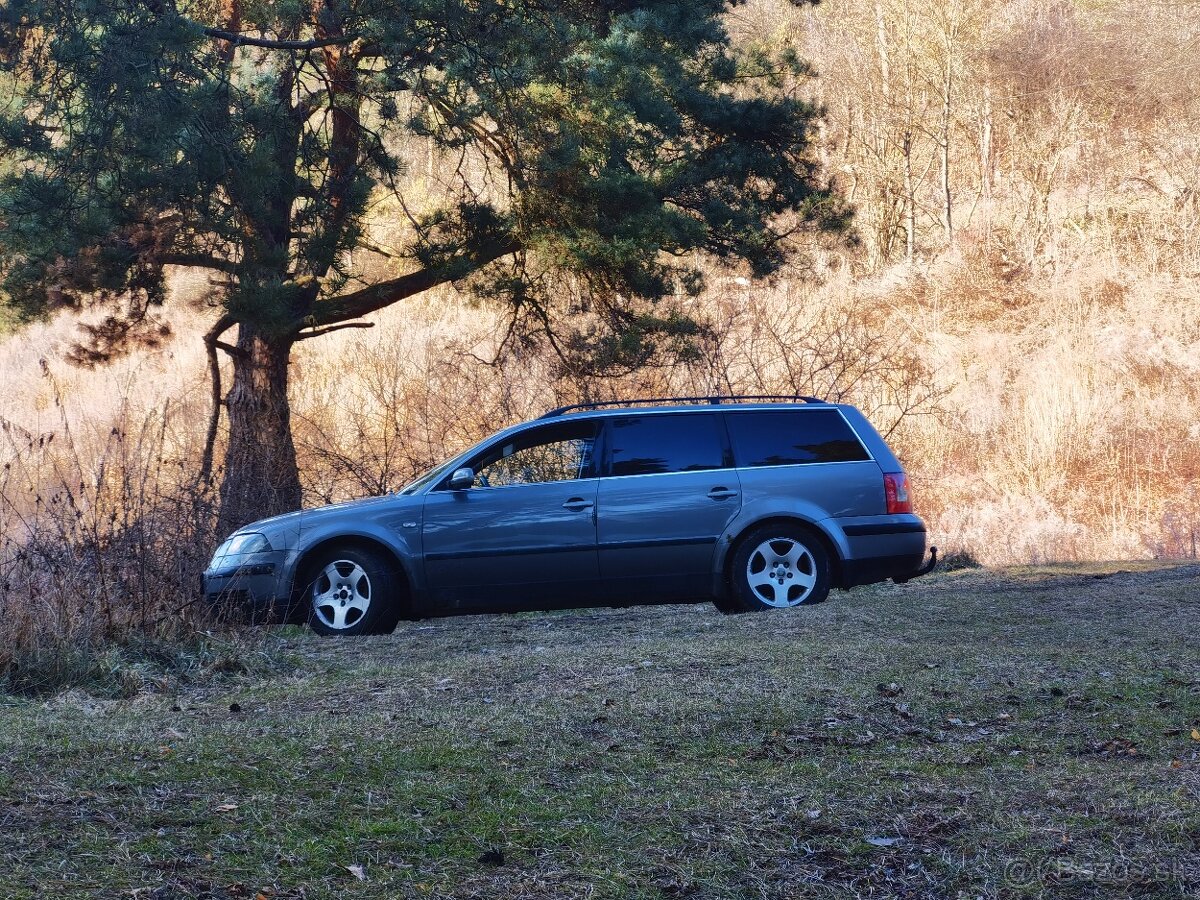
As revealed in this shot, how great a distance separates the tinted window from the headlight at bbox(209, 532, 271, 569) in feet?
8.60

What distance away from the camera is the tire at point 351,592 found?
10.0 m

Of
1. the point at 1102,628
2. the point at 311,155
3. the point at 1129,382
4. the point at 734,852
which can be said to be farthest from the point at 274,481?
the point at 1129,382

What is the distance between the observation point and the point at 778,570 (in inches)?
408

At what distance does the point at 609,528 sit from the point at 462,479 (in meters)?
1.13

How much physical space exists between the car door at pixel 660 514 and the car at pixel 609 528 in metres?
0.01

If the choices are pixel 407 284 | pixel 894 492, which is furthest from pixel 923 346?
pixel 894 492

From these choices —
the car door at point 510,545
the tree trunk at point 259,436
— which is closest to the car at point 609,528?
the car door at point 510,545

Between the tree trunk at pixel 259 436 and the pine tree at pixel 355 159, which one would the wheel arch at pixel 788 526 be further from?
the tree trunk at pixel 259 436

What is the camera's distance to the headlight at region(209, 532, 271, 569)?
998cm

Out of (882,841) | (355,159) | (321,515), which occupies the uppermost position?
(355,159)

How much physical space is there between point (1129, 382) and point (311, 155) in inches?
650

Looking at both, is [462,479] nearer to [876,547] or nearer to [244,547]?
[244,547]

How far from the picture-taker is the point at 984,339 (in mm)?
26922

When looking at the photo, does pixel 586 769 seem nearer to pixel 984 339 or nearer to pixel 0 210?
pixel 0 210
